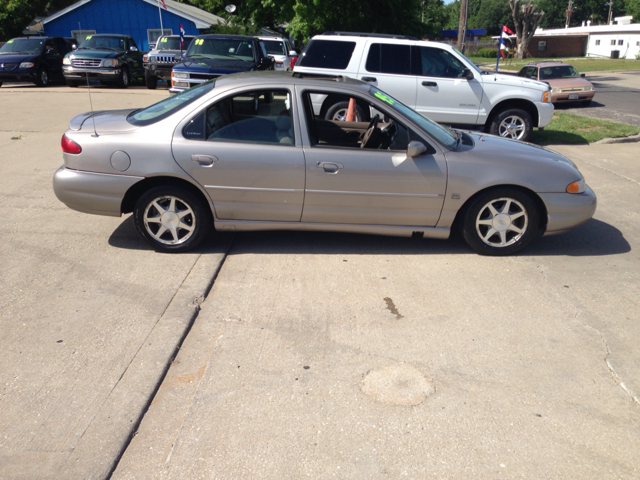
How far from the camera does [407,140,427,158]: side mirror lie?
5.23m

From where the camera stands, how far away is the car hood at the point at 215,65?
561 inches

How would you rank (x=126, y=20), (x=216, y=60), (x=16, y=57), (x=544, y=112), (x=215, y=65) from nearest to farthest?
1. (x=544, y=112)
2. (x=215, y=65)
3. (x=216, y=60)
4. (x=16, y=57)
5. (x=126, y=20)

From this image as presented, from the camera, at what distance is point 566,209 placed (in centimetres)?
560

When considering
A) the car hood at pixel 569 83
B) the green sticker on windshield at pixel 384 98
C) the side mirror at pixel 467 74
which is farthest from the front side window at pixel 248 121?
the car hood at pixel 569 83

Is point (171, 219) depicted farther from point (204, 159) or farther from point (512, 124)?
point (512, 124)

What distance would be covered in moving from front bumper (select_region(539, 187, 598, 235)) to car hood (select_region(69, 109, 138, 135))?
12.9 ft

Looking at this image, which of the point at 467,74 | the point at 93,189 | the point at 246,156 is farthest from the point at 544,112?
the point at 93,189

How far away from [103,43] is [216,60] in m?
9.56

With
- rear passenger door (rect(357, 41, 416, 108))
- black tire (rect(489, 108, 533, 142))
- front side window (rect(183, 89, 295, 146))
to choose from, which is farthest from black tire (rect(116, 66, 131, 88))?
front side window (rect(183, 89, 295, 146))

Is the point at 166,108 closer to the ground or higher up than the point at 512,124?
higher up

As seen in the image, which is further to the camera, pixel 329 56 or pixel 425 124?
pixel 329 56

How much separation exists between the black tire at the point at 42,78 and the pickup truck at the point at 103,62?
1065mm

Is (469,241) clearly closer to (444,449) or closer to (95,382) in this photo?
(444,449)

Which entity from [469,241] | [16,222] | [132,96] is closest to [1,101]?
[132,96]
